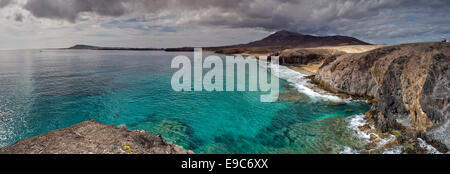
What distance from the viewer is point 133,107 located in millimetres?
23000

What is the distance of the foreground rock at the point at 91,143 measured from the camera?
27.6 feet

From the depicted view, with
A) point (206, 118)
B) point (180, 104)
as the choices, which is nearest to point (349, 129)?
point (206, 118)

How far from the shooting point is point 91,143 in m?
9.01

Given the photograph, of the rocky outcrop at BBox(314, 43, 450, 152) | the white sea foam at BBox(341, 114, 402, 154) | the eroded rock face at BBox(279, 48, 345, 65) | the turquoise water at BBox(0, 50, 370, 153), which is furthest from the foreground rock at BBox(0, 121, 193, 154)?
the eroded rock face at BBox(279, 48, 345, 65)

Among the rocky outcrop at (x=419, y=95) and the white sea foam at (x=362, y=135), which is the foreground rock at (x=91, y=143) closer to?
the white sea foam at (x=362, y=135)

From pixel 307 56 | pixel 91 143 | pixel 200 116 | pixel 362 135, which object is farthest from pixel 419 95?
pixel 307 56

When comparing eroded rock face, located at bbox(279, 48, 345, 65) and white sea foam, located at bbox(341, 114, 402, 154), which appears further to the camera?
eroded rock face, located at bbox(279, 48, 345, 65)

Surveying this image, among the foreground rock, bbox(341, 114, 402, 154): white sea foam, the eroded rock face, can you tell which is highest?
the eroded rock face

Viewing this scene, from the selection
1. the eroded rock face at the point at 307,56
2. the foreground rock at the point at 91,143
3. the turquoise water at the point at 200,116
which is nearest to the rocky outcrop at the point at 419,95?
the turquoise water at the point at 200,116

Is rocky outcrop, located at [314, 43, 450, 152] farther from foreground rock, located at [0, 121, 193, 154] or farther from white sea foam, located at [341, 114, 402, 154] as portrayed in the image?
foreground rock, located at [0, 121, 193, 154]

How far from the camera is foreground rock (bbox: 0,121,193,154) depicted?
8.41 meters

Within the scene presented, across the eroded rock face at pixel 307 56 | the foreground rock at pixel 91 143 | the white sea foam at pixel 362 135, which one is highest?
the eroded rock face at pixel 307 56

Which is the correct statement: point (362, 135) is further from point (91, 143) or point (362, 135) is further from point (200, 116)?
point (91, 143)

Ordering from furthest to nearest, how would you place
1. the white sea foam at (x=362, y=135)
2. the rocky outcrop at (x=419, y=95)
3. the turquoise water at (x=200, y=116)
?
the turquoise water at (x=200, y=116), the white sea foam at (x=362, y=135), the rocky outcrop at (x=419, y=95)
